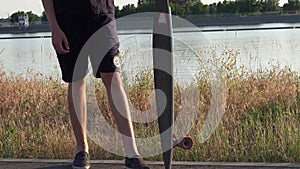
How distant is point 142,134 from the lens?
16.8ft

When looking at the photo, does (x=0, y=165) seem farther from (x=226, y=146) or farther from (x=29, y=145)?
(x=226, y=146)

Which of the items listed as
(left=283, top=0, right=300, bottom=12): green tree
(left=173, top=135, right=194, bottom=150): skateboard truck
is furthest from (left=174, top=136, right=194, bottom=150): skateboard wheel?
(left=283, top=0, right=300, bottom=12): green tree

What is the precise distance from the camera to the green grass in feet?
14.8

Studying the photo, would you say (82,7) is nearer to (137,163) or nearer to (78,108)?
(78,108)

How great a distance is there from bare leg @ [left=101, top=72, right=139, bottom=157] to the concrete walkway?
40 cm

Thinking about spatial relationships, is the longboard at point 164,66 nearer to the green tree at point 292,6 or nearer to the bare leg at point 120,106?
the bare leg at point 120,106

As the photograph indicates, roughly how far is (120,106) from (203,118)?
1.96 meters

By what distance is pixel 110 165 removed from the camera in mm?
4199

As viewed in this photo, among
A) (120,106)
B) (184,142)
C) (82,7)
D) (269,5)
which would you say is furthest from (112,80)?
(269,5)

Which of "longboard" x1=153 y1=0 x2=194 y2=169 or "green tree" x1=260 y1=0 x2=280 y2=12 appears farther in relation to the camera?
"green tree" x1=260 y1=0 x2=280 y2=12

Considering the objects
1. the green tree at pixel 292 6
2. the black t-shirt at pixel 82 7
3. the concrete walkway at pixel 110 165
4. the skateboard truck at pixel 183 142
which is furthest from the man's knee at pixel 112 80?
the green tree at pixel 292 6

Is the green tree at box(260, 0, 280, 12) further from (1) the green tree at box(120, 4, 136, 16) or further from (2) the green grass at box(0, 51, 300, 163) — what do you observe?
(1) the green tree at box(120, 4, 136, 16)

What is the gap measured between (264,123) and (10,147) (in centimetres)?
260

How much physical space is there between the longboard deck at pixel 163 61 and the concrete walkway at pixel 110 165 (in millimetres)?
653
